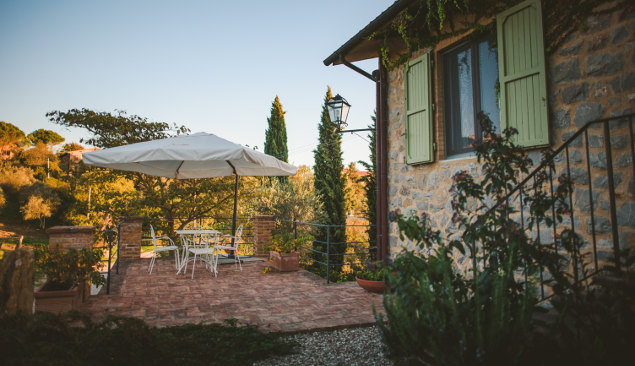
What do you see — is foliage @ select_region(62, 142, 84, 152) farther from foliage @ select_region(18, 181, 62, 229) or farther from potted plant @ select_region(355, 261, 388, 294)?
potted plant @ select_region(355, 261, 388, 294)

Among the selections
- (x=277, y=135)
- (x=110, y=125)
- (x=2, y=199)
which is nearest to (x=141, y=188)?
(x=110, y=125)

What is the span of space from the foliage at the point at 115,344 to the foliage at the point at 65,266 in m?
1.61

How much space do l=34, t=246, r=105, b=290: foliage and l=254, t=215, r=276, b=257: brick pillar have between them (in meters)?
4.47

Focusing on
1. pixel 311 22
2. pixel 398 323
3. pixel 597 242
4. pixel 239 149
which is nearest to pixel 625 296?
pixel 597 242

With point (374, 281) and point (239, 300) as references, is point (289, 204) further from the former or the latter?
point (239, 300)

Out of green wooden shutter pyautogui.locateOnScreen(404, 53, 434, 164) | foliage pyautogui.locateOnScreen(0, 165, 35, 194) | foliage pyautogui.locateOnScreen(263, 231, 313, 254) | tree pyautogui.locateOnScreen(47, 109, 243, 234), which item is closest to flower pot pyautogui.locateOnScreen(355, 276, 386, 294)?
green wooden shutter pyautogui.locateOnScreen(404, 53, 434, 164)

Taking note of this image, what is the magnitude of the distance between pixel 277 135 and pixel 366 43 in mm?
13982

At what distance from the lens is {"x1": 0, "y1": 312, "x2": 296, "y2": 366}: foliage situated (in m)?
1.77

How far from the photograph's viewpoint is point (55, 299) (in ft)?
11.9

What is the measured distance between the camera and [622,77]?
265cm

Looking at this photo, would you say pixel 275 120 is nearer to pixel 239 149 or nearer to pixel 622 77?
pixel 239 149

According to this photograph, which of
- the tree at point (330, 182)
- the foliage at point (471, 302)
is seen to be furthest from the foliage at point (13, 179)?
the foliage at point (471, 302)

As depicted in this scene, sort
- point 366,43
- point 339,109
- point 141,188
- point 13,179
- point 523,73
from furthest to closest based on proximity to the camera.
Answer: point 13,179, point 141,188, point 339,109, point 366,43, point 523,73

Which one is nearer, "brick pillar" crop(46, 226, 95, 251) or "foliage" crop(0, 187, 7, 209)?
"brick pillar" crop(46, 226, 95, 251)
